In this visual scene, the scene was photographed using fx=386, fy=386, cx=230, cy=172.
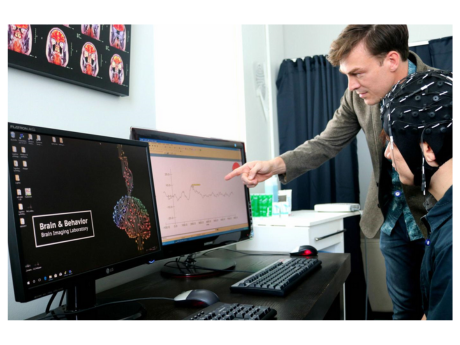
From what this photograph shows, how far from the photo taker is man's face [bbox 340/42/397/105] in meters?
1.44

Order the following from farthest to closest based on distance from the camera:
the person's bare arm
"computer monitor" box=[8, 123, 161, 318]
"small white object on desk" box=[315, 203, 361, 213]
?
"small white object on desk" box=[315, 203, 361, 213]
the person's bare arm
"computer monitor" box=[8, 123, 161, 318]

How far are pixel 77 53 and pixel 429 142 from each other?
3.28 feet

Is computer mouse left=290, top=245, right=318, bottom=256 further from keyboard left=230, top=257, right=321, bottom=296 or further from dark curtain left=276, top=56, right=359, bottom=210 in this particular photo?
dark curtain left=276, top=56, right=359, bottom=210

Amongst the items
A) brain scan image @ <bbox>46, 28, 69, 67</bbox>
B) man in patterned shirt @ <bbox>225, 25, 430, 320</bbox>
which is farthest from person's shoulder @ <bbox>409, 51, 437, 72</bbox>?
brain scan image @ <bbox>46, 28, 69, 67</bbox>

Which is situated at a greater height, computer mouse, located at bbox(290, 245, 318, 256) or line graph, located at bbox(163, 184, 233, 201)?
line graph, located at bbox(163, 184, 233, 201)

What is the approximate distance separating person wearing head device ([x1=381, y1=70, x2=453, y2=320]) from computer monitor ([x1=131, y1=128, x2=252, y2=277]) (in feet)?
2.14

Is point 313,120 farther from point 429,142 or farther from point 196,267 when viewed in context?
point 429,142

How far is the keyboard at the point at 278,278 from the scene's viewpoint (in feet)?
3.21

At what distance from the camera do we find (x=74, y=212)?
799mm

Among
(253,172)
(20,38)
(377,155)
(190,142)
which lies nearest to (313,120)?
(377,155)

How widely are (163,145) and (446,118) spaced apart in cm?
77
